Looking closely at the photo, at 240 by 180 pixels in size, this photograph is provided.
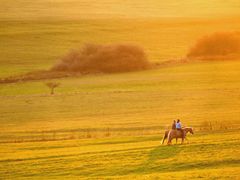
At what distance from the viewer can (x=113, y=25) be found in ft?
386

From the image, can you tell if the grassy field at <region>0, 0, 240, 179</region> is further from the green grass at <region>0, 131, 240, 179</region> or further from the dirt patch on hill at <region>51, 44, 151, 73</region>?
the dirt patch on hill at <region>51, 44, 151, 73</region>

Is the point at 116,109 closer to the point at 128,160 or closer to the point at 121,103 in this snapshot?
the point at 121,103

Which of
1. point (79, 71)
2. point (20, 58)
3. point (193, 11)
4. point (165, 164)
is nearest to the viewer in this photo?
point (165, 164)

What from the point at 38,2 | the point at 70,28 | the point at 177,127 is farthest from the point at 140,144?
the point at 38,2

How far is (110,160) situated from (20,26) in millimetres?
87563

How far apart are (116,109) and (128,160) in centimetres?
2071

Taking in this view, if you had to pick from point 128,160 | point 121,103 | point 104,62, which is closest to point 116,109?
point 121,103

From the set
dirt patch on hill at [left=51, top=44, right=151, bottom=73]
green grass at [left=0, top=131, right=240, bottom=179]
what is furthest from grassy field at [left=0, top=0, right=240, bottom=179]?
dirt patch on hill at [left=51, top=44, right=151, bottom=73]

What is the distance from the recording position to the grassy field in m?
28.9

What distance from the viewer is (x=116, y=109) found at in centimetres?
5038

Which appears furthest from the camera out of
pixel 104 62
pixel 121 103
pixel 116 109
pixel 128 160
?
pixel 104 62

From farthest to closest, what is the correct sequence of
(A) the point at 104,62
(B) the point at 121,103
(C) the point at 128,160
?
(A) the point at 104,62, (B) the point at 121,103, (C) the point at 128,160

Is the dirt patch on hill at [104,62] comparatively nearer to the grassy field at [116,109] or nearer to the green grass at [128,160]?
the grassy field at [116,109]

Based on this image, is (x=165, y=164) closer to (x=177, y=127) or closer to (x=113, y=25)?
(x=177, y=127)
